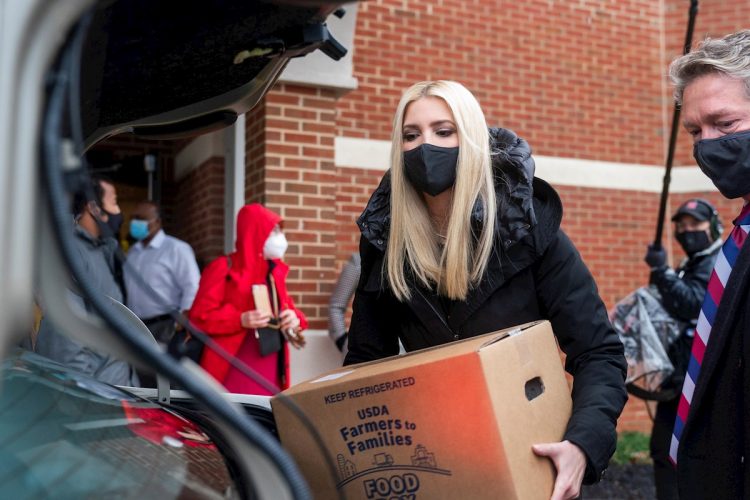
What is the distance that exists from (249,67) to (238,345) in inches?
143

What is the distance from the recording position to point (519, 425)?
1563 mm

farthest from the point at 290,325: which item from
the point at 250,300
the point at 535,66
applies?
the point at 535,66

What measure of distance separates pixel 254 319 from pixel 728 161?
3190mm

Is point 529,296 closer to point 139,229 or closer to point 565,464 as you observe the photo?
point 565,464

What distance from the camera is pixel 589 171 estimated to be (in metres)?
8.03

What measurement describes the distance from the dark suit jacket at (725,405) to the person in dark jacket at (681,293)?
2.78 meters

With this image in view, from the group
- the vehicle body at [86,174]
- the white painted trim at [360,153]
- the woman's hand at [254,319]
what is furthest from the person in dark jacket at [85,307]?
the white painted trim at [360,153]

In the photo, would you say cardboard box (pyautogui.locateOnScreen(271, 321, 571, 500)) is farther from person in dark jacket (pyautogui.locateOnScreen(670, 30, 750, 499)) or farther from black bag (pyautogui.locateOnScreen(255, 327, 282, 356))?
black bag (pyautogui.locateOnScreen(255, 327, 282, 356))

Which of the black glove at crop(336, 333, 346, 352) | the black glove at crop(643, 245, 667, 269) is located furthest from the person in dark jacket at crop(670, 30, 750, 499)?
the black glove at crop(336, 333, 346, 352)

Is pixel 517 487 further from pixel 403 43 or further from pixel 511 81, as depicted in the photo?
pixel 511 81

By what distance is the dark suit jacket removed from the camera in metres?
2.04

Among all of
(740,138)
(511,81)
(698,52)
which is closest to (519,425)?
(740,138)

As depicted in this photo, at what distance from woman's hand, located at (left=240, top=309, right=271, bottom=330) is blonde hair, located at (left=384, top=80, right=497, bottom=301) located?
276 centimetres

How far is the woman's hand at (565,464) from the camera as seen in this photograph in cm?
164
